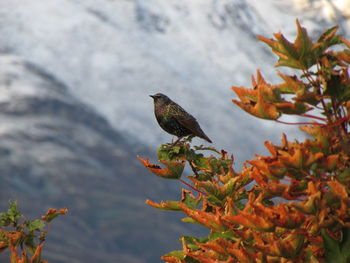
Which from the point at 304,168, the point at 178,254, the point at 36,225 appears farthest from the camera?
the point at 36,225

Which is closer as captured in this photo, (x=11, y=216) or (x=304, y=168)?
(x=304, y=168)

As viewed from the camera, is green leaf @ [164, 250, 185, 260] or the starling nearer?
green leaf @ [164, 250, 185, 260]

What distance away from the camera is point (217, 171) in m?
5.75

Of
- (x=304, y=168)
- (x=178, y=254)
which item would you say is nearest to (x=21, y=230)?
(x=178, y=254)

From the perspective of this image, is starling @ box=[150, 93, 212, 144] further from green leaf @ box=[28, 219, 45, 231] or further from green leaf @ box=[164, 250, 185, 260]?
green leaf @ box=[164, 250, 185, 260]

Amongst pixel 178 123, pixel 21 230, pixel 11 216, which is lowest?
pixel 21 230

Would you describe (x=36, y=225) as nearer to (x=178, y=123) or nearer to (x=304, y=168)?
(x=178, y=123)

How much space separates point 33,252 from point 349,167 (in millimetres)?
3945

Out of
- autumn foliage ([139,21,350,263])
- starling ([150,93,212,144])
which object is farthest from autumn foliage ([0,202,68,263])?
autumn foliage ([139,21,350,263])

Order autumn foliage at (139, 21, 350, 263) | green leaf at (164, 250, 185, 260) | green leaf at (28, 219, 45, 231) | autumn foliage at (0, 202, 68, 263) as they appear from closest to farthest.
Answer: autumn foliage at (139, 21, 350, 263), green leaf at (164, 250, 185, 260), autumn foliage at (0, 202, 68, 263), green leaf at (28, 219, 45, 231)

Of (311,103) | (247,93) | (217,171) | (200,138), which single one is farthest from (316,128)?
(200,138)

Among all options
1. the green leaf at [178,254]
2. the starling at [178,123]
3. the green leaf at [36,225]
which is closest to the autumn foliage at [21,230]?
the green leaf at [36,225]

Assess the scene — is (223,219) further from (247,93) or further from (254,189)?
(247,93)

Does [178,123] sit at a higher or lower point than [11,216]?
higher
